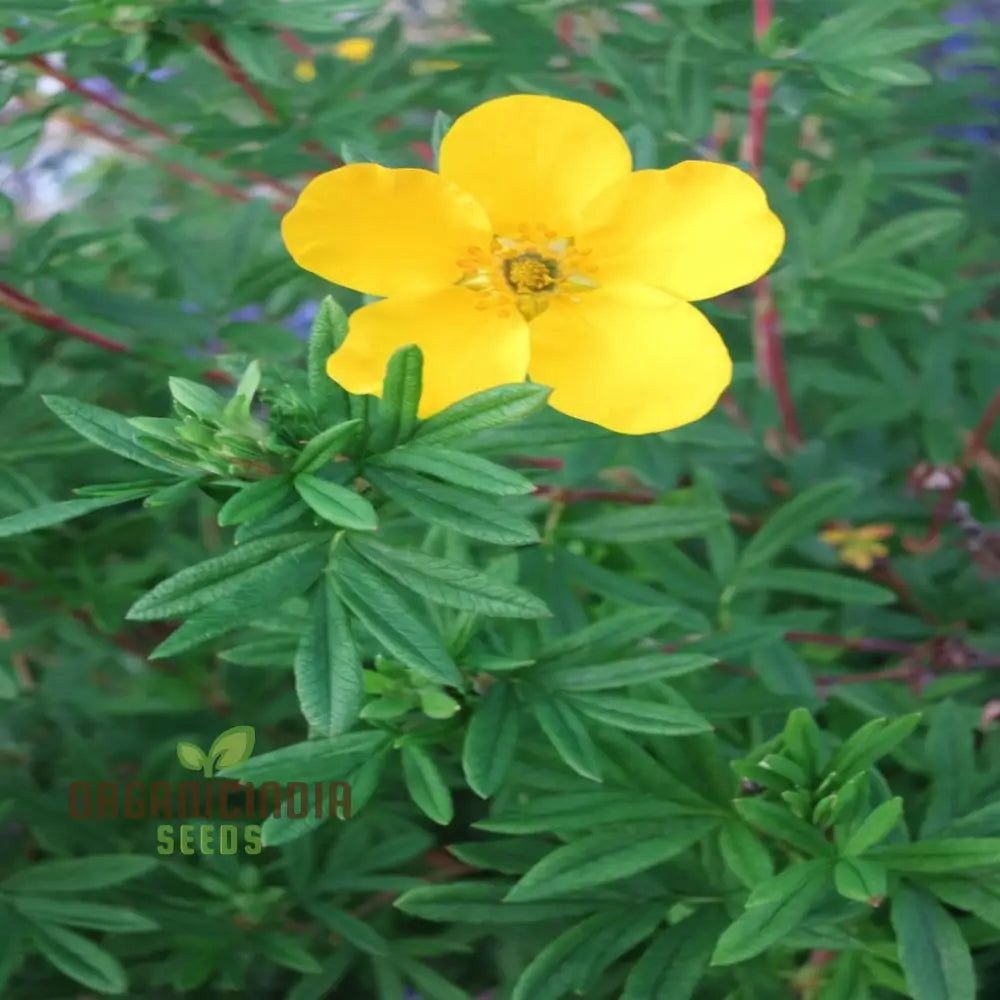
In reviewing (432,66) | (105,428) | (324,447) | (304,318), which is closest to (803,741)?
(324,447)

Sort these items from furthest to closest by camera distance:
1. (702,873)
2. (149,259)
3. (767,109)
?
(149,259), (767,109), (702,873)

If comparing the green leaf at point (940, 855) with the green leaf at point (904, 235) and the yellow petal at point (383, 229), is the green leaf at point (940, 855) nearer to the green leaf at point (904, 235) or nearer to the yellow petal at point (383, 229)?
the yellow petal at point (383, 229)

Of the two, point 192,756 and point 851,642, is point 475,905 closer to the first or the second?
point 192,756

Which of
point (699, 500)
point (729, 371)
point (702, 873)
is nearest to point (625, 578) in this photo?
point (699, 500)

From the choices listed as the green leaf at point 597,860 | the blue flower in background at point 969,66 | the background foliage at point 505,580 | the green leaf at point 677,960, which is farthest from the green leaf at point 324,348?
the blue flower in background at point 969,66

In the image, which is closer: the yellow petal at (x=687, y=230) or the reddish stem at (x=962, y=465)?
the yellow petal at (x=687, y=230)

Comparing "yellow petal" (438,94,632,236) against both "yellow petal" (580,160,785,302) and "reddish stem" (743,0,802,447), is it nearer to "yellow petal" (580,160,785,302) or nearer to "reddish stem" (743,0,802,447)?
"yellow petal" (580,160,785,302)

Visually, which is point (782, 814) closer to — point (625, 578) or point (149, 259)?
point (625, 578)
